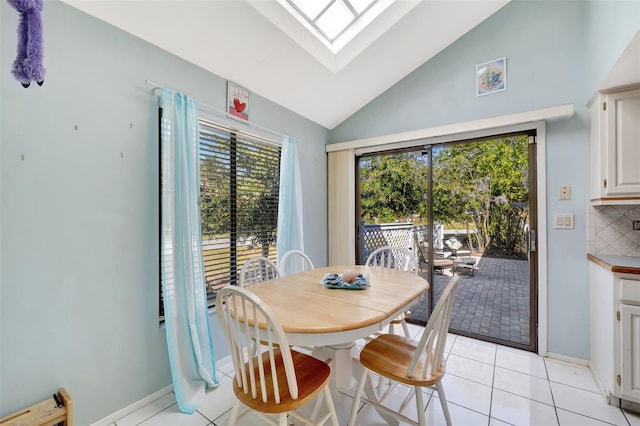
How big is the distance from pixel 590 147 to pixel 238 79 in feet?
9.68

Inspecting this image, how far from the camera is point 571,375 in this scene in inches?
81.2

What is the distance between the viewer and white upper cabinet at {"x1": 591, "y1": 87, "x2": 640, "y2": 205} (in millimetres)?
1844

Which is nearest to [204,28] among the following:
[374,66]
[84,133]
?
[84,133]

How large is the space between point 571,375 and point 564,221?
46.8 inches

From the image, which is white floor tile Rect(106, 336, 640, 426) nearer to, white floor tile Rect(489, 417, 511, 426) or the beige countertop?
white floor tile Rect(489, 417, 511, 426)

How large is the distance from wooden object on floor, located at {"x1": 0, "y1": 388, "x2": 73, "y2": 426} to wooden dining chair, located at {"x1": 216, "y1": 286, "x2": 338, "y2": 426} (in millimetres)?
800

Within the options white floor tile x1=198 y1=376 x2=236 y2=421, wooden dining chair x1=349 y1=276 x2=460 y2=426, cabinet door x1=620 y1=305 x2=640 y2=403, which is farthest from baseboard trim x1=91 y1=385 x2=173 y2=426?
cabinet door x1=620 y1=305 x2=640 y2=403

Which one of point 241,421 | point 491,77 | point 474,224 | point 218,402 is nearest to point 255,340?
point 241,421

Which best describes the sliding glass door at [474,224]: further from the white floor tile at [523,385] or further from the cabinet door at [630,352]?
the cabinet door at [630,352]

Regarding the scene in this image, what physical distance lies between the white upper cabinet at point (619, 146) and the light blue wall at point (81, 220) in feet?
10.1

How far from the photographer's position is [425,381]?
4.15 ft

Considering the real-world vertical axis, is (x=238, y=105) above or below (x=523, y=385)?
above

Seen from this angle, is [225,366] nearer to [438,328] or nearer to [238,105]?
[438,328]

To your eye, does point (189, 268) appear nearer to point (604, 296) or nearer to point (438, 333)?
point (438, 333)
